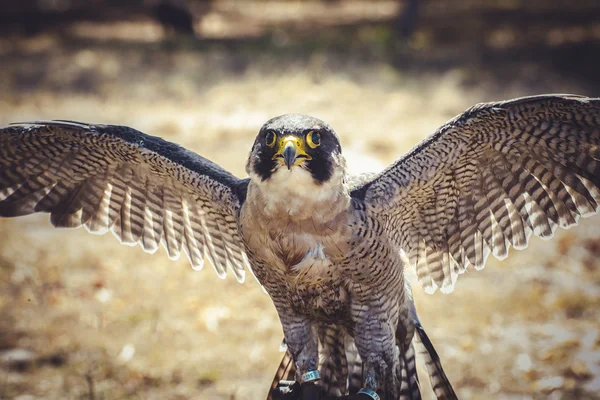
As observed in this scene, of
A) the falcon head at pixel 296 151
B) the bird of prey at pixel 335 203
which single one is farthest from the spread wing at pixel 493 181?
the falcon head at pixel 296 151

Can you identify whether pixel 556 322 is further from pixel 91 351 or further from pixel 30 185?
pixel 30 185

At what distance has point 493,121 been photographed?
11.5 feet

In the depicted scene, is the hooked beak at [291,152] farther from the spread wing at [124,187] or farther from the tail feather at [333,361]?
the tail feather at [333,361]

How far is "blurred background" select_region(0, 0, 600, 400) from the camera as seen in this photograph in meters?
5.53

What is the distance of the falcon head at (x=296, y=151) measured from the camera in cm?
321

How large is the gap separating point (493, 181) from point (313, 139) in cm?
117

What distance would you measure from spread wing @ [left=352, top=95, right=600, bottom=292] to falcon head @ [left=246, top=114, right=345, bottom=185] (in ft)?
1.31

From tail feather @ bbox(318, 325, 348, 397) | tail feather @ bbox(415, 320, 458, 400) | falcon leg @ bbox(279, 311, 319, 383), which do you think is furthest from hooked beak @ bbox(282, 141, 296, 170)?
tail feather @ bbox(415, 320, 458, 400)

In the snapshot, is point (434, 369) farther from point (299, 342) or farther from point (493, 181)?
point (493, 181)

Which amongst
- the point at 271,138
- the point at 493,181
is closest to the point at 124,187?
the point at 271,138

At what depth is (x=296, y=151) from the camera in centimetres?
320

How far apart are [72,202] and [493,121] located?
2.58 metres

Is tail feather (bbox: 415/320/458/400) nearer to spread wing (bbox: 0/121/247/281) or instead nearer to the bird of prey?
the bird of prey

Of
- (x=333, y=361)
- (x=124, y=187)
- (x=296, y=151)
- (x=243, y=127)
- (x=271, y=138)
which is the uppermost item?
(x=243, y=127)
